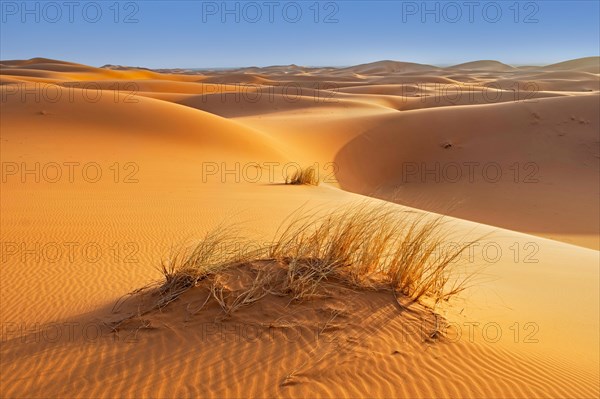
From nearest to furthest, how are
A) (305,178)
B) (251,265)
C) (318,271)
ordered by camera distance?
(318,271), (251,265), (305,178)

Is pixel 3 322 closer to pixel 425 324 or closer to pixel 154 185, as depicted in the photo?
Result: pixel 425 324

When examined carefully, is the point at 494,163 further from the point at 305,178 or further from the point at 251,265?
the point at 251,265

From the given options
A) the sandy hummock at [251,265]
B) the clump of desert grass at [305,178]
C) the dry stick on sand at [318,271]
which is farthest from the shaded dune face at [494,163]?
the dry stick on sand at [318,271]

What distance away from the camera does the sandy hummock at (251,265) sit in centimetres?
347

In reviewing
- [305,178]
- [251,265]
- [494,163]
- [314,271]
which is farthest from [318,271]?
[494,163]

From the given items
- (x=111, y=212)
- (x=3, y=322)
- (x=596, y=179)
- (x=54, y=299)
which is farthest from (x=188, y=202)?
(x=596, y=179)

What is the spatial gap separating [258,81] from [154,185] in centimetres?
5969

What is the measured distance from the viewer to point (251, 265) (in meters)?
4.59

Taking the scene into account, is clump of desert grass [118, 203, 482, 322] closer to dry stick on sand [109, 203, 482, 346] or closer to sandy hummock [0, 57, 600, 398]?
dry stick on sand [109, 203, 482, 346]

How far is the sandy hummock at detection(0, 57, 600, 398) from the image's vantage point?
3473 mm

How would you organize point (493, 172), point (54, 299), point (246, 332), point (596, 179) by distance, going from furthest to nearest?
point (493, 172)
point (596, 179)
point (54, 299)
point (246, 332)

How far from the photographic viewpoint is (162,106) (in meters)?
20.8

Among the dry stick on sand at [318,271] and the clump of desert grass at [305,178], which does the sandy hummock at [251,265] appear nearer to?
the dry stick on sand at [318,271]

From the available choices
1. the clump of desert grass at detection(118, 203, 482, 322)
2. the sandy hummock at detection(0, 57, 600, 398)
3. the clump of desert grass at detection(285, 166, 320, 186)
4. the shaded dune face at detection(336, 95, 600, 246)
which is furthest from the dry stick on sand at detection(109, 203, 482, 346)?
the shaded dune face at detection(336, 95, 600, 246)
